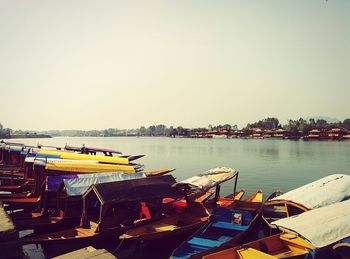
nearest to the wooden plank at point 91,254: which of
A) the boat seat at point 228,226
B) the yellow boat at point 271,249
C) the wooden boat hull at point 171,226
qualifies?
the yellow boat at point 271,249

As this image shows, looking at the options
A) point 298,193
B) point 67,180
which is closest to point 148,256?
point 67,180

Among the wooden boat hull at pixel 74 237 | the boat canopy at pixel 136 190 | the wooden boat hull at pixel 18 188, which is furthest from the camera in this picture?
the wooden boat hull at pixel 18 188

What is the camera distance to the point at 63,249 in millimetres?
12961

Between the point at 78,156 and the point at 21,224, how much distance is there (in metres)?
10.8

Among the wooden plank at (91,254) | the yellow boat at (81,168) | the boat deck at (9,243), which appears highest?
the boat deck at (9,243)

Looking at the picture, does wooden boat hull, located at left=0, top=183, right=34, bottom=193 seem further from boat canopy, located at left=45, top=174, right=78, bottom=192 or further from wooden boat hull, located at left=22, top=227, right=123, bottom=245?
wooden boat hull, located at left=22, top=227, right=123, bottom=245

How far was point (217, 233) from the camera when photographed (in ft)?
42.0

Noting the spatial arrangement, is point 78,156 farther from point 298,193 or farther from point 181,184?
point 298,193

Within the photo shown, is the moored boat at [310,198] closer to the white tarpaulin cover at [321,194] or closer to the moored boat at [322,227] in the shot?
the white tarpaulin cover at [321,194]

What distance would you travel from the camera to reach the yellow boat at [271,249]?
9492 mm

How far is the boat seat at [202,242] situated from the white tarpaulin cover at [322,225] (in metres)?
2.25

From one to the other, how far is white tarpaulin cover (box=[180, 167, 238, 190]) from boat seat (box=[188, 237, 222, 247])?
3.73 m

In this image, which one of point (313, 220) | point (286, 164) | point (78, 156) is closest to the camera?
point (313, 220)

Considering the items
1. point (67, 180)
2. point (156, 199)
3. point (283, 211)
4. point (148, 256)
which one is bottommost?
Answer: point (148, 256)
